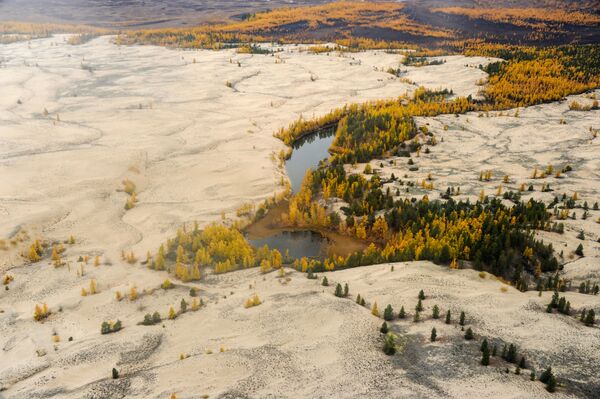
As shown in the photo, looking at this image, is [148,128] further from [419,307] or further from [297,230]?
[419,307]

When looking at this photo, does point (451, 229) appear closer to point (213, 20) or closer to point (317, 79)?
point (317, 79)

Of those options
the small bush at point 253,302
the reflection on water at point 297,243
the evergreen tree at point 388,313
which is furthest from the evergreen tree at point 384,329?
the reflection on water at point 297,243

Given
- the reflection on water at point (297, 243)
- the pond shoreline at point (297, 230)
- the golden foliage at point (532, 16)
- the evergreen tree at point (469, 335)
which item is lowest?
the reflection on water at point (297, 243)

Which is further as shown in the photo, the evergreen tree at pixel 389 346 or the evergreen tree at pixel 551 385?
the evergreen tree at pixel 389 346

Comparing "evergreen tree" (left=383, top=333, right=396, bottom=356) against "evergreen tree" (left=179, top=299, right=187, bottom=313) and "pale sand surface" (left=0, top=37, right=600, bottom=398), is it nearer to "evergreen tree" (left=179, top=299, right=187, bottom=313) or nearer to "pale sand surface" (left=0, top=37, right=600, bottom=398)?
"pale sand surface" (left=0, top=37, right=600, bottom=398)

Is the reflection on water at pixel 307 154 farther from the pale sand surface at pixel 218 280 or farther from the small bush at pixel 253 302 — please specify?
the small bush at pixel 253 302

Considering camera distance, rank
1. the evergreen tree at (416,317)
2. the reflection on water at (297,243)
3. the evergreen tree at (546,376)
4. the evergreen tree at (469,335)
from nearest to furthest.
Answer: the evergreen tree at (546,376)
the evergreen tree at (469,335)
the evergreen tree at (416,317)
the reflection on water at (297,243)
